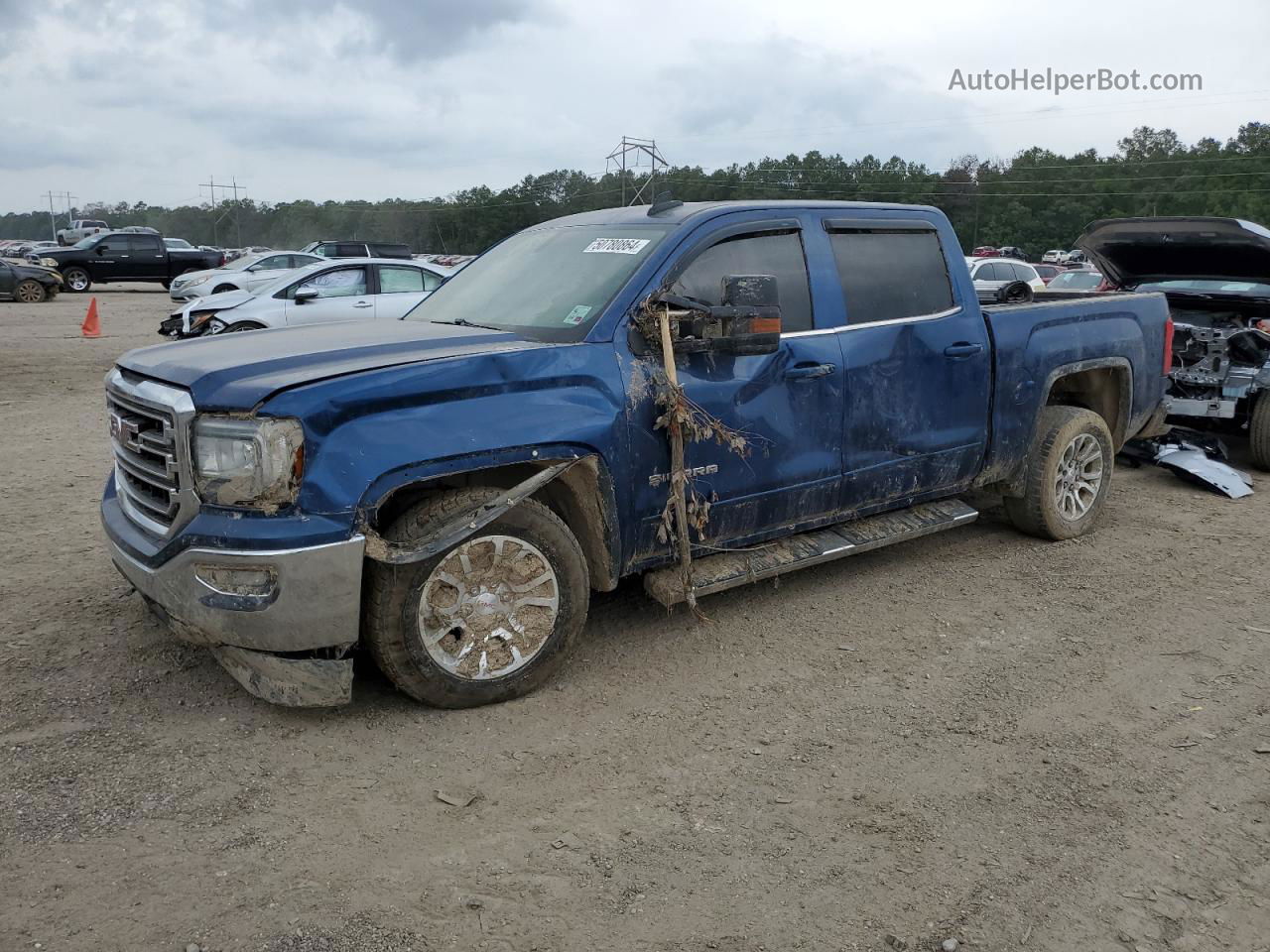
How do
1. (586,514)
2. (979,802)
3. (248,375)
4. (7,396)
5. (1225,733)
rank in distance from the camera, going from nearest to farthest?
1. (979,802)
2. (248,375)
3. (1225,733)
4. (586,514)
5. (7,396)

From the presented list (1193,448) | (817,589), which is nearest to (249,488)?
(817,589)

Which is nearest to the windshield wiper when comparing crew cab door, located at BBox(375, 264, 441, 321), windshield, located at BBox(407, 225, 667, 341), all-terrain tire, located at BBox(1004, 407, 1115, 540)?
windshield, located at BBox(407, 225, 667, 341)

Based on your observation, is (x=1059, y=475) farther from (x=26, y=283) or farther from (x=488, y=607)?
(x=26, y=283)

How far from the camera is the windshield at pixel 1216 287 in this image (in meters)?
8.31

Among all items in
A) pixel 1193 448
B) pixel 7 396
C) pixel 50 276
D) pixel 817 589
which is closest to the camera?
pixel 817 589

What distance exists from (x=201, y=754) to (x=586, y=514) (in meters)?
1.62

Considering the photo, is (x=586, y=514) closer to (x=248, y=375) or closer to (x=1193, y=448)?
(x=248, y=375)

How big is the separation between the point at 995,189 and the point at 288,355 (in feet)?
252

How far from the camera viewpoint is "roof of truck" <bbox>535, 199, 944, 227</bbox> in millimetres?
4582

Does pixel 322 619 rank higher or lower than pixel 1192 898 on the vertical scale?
higher

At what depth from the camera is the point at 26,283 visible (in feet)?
83.6

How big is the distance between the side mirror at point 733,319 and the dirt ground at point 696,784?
1.33 meters

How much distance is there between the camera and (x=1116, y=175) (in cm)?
7181

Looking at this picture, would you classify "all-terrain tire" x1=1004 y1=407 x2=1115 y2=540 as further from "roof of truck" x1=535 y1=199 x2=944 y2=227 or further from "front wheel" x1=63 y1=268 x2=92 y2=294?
"front wheel" x1=63 y1=268 x2=92 y2=294
